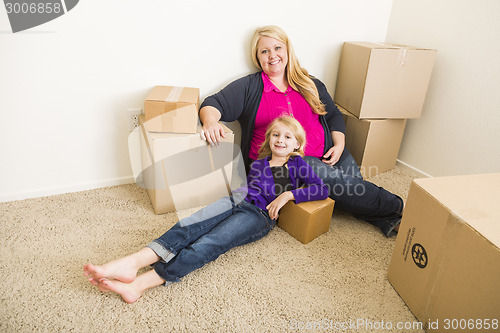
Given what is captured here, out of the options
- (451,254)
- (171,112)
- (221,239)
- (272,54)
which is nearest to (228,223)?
(221,239)

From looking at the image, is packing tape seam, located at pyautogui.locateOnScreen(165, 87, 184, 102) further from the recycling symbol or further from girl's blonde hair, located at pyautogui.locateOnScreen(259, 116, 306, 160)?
the recycling symbol

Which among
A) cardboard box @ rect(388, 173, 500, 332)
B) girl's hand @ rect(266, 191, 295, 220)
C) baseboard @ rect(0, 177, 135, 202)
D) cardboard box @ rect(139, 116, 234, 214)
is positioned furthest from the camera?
baseboard @ rect(0, 177, 135, 202)

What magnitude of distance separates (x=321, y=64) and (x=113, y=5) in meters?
1.15

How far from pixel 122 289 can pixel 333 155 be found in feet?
3.77

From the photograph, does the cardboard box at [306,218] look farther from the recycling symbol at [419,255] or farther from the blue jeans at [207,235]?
the recycling symbol at [419,255]

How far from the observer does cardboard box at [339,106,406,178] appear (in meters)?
1.91

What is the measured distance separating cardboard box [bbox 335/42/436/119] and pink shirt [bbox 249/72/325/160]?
30 cm

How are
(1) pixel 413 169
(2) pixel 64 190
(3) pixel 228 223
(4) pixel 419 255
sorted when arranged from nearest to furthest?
1. (4) pixel 419 255
2. (3) pixel 228 223
3. (2) pixel 64 190
4. (1) pixel 413 169

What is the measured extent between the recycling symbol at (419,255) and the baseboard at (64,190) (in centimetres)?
138

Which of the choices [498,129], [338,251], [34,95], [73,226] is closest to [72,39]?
[34,95]

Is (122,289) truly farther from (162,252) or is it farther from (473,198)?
(473,198)

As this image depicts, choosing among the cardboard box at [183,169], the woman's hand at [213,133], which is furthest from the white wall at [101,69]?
the woman's hand at [213,133]

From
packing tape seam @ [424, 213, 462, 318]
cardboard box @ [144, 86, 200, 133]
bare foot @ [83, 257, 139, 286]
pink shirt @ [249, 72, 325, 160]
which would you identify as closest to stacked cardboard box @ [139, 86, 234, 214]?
cardboard box @ [144, 86, 200, 133]

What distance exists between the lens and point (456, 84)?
1.81 meters
